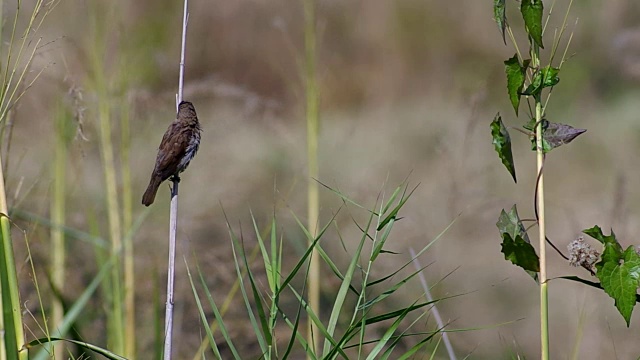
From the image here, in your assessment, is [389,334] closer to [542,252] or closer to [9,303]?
[542,252]

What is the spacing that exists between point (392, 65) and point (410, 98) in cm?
19

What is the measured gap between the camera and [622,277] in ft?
2.78

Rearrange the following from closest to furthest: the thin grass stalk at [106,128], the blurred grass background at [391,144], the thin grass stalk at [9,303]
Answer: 1. the thin grass stalk at [9,303]
2. the thin grass stalk at [106,128]
3. the blurred grass background at [391,144]

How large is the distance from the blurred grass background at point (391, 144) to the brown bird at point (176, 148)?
376 millimetres

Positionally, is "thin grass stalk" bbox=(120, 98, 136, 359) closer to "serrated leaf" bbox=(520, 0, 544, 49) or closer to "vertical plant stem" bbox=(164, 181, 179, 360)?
"vertical plant stem" bbox=(164, 181, 179, 360)

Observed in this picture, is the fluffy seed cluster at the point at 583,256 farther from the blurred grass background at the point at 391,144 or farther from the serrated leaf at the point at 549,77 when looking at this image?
the blurred grass background at the point at 391,144

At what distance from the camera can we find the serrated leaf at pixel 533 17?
2.70ft

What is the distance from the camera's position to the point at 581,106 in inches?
167

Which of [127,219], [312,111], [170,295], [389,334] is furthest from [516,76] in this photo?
[127,219]

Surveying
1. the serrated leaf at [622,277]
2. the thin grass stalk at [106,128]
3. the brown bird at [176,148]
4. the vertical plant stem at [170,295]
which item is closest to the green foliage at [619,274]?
the serrated leaf at [622,277]

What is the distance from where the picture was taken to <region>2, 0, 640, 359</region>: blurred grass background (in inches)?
105

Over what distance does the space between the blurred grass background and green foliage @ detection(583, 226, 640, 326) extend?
4.28 ft

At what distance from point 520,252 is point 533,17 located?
0.21m

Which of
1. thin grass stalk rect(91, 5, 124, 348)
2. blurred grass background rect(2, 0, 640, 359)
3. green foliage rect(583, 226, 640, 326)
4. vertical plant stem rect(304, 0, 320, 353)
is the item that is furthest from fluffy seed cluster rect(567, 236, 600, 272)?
blurred grass background rect(2, 0, 640, 359)
